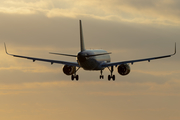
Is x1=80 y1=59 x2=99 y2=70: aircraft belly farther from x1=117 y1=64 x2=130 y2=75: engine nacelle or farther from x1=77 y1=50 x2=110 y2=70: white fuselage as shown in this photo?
x1=117 y1=64 x2=130 y2=75: engine nacelle

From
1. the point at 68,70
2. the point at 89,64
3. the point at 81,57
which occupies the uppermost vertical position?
the point at 81,57

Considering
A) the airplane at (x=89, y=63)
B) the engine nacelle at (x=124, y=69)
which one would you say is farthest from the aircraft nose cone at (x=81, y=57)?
the engine nacelle at (x=124, y=69)

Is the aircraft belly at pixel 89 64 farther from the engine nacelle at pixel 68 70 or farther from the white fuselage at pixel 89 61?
the engine nacelle at pixel 68 70

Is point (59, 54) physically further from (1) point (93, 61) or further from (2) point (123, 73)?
(2) point (123, 73)

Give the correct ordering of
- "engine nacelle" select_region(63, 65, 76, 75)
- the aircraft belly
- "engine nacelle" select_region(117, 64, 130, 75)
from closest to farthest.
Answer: the aircraft belly → "engine nacelle" select_region(117, 64, 130, 75) → "engine nacelle" select_region(63, 65, 76, 75)

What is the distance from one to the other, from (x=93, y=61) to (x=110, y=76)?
8526 millimetres

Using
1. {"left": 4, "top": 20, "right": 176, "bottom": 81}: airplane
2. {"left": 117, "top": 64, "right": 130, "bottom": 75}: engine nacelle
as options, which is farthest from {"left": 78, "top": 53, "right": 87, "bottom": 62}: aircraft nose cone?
{"left": 117, "top": 64, "right": 130, "bottom": 75}: engine nacelle

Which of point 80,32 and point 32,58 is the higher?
point 80,32

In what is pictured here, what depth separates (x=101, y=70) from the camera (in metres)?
91.4

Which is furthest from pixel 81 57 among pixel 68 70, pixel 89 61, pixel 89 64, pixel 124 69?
pixel 124 69

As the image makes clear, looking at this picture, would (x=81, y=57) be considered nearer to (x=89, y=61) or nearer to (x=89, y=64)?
(x=89, y=61)

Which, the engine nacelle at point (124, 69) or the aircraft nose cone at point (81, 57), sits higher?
the aircraft nose cone at point (81, 57)

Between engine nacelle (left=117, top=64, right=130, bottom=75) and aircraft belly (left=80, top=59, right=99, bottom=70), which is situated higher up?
aircraft belly (left=80, top=59, right=99, bottom=70)

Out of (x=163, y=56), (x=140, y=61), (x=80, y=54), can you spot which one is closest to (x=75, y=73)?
(x=80, y=54)
